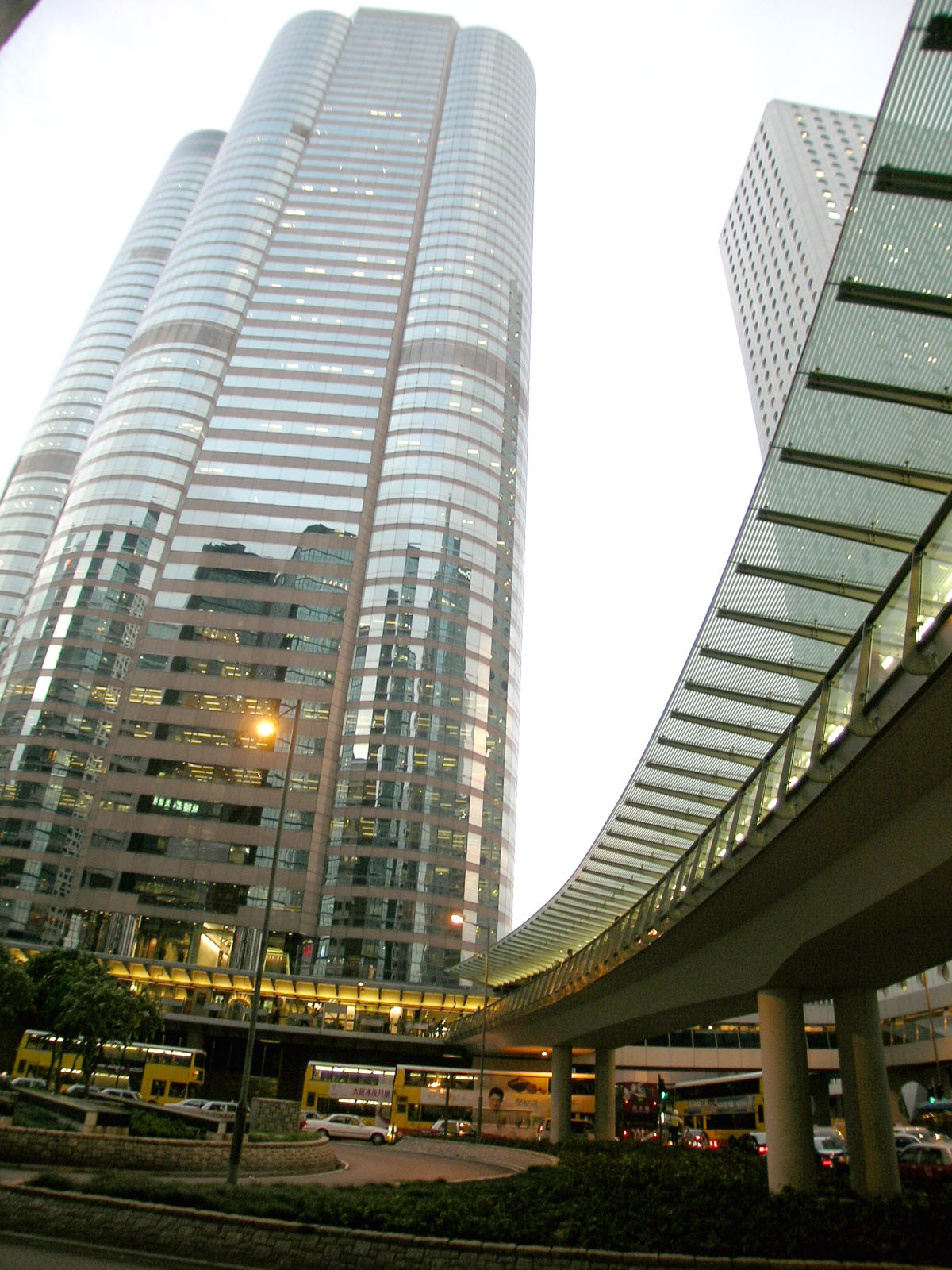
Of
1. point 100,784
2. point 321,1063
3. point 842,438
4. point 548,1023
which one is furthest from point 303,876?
point 842,438

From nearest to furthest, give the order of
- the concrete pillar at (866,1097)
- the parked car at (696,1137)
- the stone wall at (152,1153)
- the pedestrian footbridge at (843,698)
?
the pedestrian footbridge at (843,698)
the concrete pillar at (866,1097)
the stone wall at (152,1153)
the parked car at (696,1137)

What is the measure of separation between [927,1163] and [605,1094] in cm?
2013

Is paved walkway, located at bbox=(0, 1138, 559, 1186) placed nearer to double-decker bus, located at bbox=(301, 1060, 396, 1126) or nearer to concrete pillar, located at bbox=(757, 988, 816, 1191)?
double-decker bus, located at bbox=(301, 1060, 396, 1126)

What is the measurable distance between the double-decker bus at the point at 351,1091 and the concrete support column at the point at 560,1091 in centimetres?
1046

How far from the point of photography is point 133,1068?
51219 mm

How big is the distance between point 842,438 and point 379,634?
254ft

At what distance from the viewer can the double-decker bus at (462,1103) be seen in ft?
158

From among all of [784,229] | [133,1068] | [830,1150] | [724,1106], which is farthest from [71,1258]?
[784,229]

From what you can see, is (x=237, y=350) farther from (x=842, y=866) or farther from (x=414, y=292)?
(x=842, y=866)

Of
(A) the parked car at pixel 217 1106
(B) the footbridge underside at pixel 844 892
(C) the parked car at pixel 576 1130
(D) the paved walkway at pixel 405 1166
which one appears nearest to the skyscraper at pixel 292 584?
(C) the parked car at pixel 576 1130

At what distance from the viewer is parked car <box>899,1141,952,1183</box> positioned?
2192 centimetres

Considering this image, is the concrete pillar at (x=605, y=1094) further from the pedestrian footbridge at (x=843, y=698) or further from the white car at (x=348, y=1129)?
the pedestrian footbridge at (x=843, y=698)

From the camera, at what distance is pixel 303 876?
77438 millimetres

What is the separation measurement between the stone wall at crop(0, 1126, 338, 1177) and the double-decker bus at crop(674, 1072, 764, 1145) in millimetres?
30199
